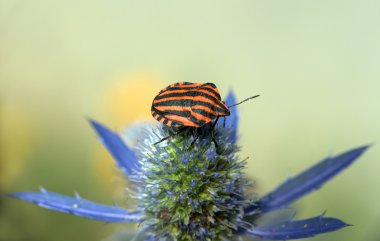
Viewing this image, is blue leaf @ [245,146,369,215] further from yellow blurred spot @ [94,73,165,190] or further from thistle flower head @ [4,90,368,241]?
yellow blurred spot @ [94,73,165,190]

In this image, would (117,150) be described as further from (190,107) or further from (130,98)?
(130,98)

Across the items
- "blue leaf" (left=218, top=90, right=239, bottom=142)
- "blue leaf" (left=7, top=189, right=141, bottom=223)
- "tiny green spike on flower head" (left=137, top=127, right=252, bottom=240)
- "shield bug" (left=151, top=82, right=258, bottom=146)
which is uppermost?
Result: "blue leaf" (left=218, top=90, right=239, bottom=142)

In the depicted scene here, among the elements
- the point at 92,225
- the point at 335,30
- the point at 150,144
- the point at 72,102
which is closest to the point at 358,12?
the point at 335,30

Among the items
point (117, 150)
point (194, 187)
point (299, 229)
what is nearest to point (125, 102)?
point (117, 150)

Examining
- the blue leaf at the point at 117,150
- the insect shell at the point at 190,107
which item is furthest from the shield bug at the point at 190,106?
the blue leaf at the point at 117,150

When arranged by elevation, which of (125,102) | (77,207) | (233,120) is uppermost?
(125,102)

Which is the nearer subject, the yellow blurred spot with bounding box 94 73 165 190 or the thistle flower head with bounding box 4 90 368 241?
the thistle flower head with bounding box 4 90 368 241

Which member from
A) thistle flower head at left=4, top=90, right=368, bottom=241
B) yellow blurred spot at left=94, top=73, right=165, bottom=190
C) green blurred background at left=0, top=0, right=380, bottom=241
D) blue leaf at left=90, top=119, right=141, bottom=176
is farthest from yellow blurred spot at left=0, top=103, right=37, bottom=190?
thistle flower head at left=4, top=90, right=368, bottom=241
